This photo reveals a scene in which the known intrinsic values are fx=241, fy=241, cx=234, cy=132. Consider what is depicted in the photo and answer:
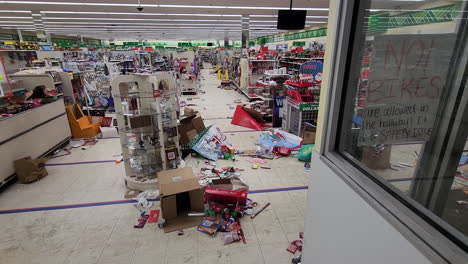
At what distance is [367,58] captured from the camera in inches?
52.5

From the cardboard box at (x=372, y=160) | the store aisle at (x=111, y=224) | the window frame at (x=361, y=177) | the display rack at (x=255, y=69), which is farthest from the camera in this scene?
the display rack at (x=255, y=69)

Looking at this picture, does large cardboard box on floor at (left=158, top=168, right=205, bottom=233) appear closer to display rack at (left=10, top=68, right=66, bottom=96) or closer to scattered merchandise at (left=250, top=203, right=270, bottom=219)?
scattered merchandise at (left=250, top=203, right=270, bottom=219)

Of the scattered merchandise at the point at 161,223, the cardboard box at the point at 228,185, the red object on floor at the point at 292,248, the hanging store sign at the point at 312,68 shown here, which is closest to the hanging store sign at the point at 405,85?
the red object on floor at the point at 292,248

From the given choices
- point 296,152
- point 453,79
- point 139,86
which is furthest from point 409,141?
point 296,152

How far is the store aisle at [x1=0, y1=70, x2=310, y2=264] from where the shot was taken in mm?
2527

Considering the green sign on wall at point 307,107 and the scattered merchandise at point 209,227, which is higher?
the green sign on wall at point 307,107

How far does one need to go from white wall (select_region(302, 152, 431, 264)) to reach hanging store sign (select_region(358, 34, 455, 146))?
0.40m

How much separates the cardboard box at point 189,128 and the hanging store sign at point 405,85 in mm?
4091

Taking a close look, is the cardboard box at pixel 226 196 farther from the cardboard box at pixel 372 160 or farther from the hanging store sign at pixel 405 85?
the hanging store sign at pixel 405 85

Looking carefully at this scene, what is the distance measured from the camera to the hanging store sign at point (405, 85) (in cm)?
120

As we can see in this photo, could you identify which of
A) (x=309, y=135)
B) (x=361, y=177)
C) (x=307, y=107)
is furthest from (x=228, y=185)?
(x=307, y=107)

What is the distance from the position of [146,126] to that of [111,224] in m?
1.41

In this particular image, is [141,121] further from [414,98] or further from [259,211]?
[414,98]

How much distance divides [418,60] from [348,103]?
0.38m
